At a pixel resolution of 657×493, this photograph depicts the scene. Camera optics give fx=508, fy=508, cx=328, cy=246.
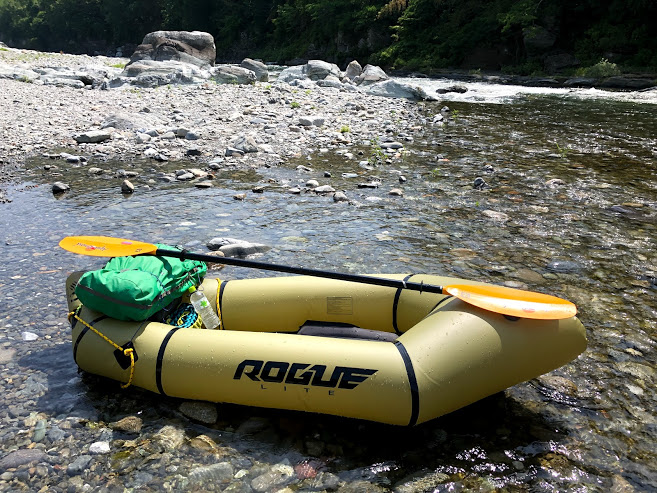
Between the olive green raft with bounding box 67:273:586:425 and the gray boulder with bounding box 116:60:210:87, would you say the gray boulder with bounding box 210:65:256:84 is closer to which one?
the gray boulder with bounding box 116:60:210:87

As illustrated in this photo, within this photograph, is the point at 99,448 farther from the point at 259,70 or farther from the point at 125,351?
the point at 259,70

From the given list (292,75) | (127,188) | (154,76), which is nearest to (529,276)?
(127,188)

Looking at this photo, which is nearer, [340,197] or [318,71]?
[340,197]

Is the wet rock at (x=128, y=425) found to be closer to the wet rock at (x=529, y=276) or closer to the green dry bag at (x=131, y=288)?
the green dry bag at (x=131, y=288)

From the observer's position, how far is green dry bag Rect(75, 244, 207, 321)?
2.97 meters

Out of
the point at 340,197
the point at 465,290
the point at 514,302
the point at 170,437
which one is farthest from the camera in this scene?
the point at 340,197

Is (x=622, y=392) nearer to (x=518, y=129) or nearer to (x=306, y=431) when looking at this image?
(x=306, y=431)

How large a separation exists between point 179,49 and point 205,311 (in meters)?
24.3

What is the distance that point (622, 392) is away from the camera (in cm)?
297

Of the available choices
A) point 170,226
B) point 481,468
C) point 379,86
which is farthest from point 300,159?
point 379,86

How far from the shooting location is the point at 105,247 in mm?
3467

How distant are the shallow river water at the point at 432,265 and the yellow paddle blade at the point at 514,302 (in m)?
0.57

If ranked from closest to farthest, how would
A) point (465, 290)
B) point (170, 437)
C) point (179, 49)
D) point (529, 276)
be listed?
point (170, 437) < point (465, 290) < point (529, 276) < point (179, 49)

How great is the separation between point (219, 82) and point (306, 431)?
57.9 feet
